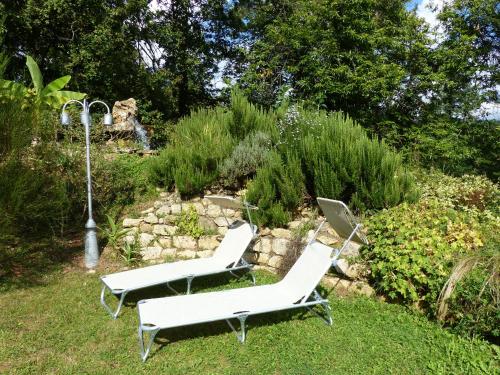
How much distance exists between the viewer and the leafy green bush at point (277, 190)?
664 centimetres

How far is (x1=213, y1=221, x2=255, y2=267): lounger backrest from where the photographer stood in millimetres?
5828

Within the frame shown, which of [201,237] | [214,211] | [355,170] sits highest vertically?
[355,170]

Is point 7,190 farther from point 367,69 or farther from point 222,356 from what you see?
point 367,69

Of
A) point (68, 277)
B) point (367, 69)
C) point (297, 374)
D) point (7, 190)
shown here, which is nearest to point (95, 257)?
point (68, 277)

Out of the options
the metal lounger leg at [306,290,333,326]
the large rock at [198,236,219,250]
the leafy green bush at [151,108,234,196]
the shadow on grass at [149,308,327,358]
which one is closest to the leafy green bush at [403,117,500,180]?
the leafy green bush at [151,108,234,196]

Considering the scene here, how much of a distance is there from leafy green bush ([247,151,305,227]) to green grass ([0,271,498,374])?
6.64 ft

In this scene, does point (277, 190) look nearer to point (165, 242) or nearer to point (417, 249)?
point (165, 242)

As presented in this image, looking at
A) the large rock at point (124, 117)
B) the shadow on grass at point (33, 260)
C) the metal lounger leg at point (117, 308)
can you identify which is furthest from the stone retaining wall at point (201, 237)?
the large rock at point (124, 117)

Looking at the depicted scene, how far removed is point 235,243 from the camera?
19.8 ft

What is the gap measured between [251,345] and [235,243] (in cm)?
209

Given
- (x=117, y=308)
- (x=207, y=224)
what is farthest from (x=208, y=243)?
(x=117, y=308)

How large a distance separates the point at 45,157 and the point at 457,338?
6.52 meters

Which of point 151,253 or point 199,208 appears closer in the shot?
point 151,253

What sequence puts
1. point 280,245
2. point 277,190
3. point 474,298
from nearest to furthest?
point 474,298
point 280,245
point 277,190
